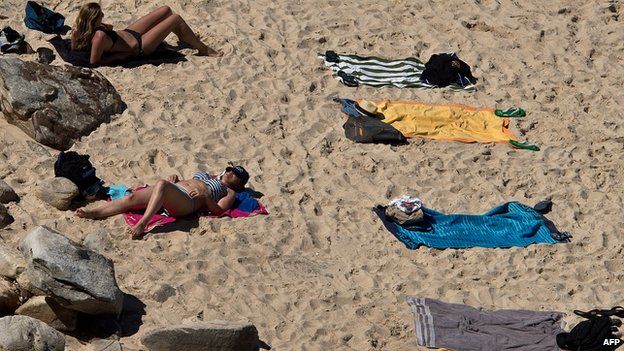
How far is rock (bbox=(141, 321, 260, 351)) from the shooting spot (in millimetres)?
8078

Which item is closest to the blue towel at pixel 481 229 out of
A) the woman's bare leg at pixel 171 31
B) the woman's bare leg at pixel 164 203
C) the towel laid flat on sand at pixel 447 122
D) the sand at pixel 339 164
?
the sand at pixel 339 164

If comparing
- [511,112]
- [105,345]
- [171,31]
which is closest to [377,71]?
[511,112]

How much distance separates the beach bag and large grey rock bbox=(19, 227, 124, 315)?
4.51 meters

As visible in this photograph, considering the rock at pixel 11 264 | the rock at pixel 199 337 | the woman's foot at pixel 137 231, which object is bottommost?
the woman's foot at pixel 137 231

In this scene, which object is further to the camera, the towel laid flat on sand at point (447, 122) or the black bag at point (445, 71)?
the black bag at point (445, 71)

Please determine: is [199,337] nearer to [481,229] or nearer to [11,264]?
[11,264]

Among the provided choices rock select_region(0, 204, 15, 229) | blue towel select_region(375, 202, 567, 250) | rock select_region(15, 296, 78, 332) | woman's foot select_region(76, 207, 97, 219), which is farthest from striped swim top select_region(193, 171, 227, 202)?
rock select_region(15, 296, 78, 332)

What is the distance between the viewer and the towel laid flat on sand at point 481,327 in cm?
938

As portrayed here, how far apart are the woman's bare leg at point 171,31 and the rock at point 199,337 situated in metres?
4.80

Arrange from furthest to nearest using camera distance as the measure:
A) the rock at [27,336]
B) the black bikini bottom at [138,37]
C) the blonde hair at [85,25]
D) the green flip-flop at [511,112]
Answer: the green flip-flop at [511,112], the black bikini bottom at [138,37], the blonde hair at [85,25], the rock at [27,336]

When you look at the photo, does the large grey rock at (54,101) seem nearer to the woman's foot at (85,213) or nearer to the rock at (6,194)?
the rock at (6,194)

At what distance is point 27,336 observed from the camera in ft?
24.5

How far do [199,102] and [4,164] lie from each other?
2224 millimetres

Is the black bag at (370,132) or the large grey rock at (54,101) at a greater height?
the large grey rock at (54,101)
